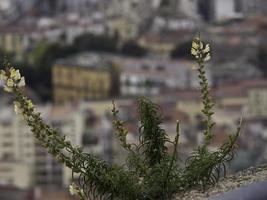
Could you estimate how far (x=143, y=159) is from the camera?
4.62 feet

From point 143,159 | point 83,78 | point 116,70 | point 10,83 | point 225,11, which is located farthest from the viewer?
point 225,11

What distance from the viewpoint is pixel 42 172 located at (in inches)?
674

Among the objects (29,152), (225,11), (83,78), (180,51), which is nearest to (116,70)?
(83,78)

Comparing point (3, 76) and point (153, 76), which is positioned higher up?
point (153, 76)

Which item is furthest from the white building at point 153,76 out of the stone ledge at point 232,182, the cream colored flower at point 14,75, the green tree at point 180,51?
the cream colored flower at point 14,75

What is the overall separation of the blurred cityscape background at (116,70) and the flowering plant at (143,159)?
1058 centimetres

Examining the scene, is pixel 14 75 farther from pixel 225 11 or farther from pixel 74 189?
pixel 225 11

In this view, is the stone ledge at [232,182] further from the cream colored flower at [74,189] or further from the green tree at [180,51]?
the green tree at [180,51]

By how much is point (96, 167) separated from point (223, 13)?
103 feet

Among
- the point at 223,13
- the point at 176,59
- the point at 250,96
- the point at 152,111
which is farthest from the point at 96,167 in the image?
the point at 223,13

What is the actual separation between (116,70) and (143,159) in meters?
23.1

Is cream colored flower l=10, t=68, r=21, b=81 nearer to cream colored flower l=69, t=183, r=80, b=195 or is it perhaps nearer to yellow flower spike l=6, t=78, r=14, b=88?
yellow flower spike l=6, t=78, r=14, b=88

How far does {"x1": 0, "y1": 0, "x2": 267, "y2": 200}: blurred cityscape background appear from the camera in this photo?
16984mm

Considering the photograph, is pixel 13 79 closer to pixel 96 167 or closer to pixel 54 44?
pixel 96 167
